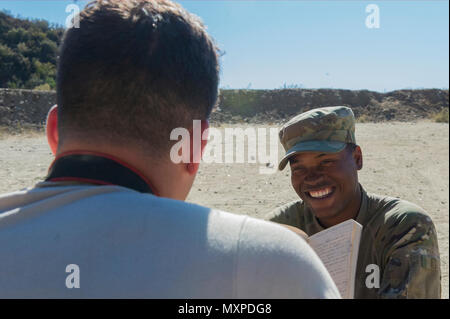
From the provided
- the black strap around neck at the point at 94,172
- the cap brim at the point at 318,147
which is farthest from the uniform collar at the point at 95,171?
the cap brim at the point at 318,147

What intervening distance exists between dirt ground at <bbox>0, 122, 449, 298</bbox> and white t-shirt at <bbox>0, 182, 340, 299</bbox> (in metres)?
3.25

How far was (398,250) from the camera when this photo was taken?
1.98 metres

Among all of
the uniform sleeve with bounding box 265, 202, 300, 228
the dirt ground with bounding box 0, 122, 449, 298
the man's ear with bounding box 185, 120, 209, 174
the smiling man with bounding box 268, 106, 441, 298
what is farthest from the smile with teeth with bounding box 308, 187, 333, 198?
the dirt ground with bounding box 0, 122, 449, 298

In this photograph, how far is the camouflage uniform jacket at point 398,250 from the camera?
189 cm

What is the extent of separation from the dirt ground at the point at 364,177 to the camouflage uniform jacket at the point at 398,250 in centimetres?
278

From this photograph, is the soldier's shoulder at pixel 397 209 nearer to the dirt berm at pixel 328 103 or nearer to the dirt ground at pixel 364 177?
the dirt ground at pixel 364 177

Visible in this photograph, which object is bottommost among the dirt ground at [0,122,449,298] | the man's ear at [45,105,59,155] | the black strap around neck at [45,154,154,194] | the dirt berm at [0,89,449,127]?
the dirt ground at [0,122,449,298]

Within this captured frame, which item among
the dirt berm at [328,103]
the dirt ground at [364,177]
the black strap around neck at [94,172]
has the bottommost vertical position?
the dirt ground at [364,177]

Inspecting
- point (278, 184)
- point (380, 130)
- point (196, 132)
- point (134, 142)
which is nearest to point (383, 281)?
point (196, 132)

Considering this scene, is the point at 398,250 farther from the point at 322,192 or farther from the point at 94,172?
the point at 94,172

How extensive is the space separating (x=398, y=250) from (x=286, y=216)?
735 millimetres

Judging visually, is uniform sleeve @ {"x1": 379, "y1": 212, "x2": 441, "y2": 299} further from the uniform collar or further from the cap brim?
the uniform collar

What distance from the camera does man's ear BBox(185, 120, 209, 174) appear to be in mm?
1015

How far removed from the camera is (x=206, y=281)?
28.9 inches
